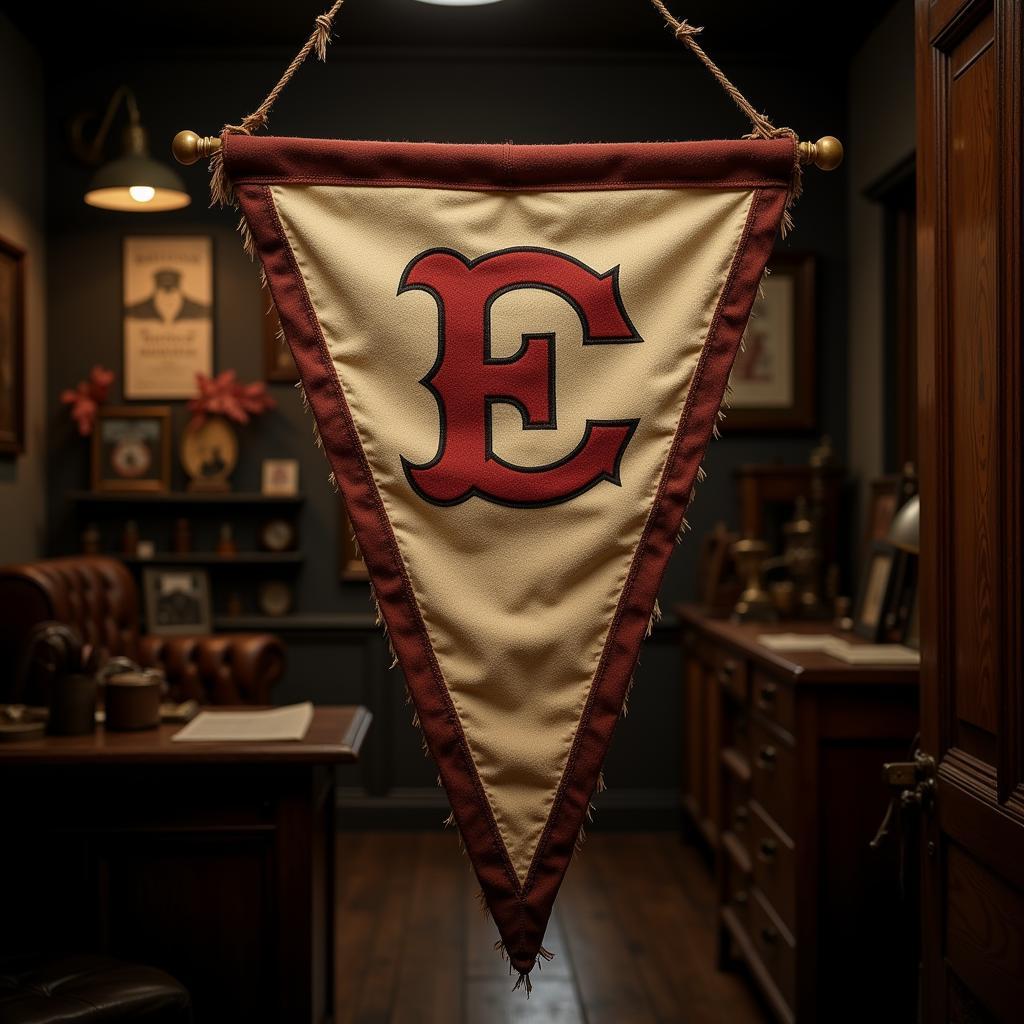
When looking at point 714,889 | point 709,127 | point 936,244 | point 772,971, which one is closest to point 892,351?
point 709,127

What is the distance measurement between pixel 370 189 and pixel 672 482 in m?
0.55

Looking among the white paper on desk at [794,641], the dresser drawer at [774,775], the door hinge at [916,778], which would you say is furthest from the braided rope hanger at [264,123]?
the white paper on desk at [794,641]

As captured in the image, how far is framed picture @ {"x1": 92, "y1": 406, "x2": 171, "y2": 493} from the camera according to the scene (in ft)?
14.6

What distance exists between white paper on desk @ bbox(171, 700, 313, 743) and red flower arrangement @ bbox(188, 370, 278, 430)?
2014mm

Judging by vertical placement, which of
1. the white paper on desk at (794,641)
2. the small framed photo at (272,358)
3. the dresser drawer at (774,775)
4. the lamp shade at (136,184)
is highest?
the lamp shade at (136,184)

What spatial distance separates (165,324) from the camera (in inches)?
179

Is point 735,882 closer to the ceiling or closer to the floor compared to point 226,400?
closer to the floor

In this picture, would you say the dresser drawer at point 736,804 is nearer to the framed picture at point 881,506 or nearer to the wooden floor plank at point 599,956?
the wooden floor plank at point 599,956

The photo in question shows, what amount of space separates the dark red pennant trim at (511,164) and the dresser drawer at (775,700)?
4.73ft

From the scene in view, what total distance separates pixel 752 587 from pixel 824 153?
259 centimetres

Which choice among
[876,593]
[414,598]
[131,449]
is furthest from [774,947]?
[131,449]

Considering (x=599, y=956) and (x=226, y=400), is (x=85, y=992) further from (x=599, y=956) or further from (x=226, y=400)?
(x=226, y=400)

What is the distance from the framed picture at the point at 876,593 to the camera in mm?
3045

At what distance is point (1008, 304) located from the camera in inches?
52.9
